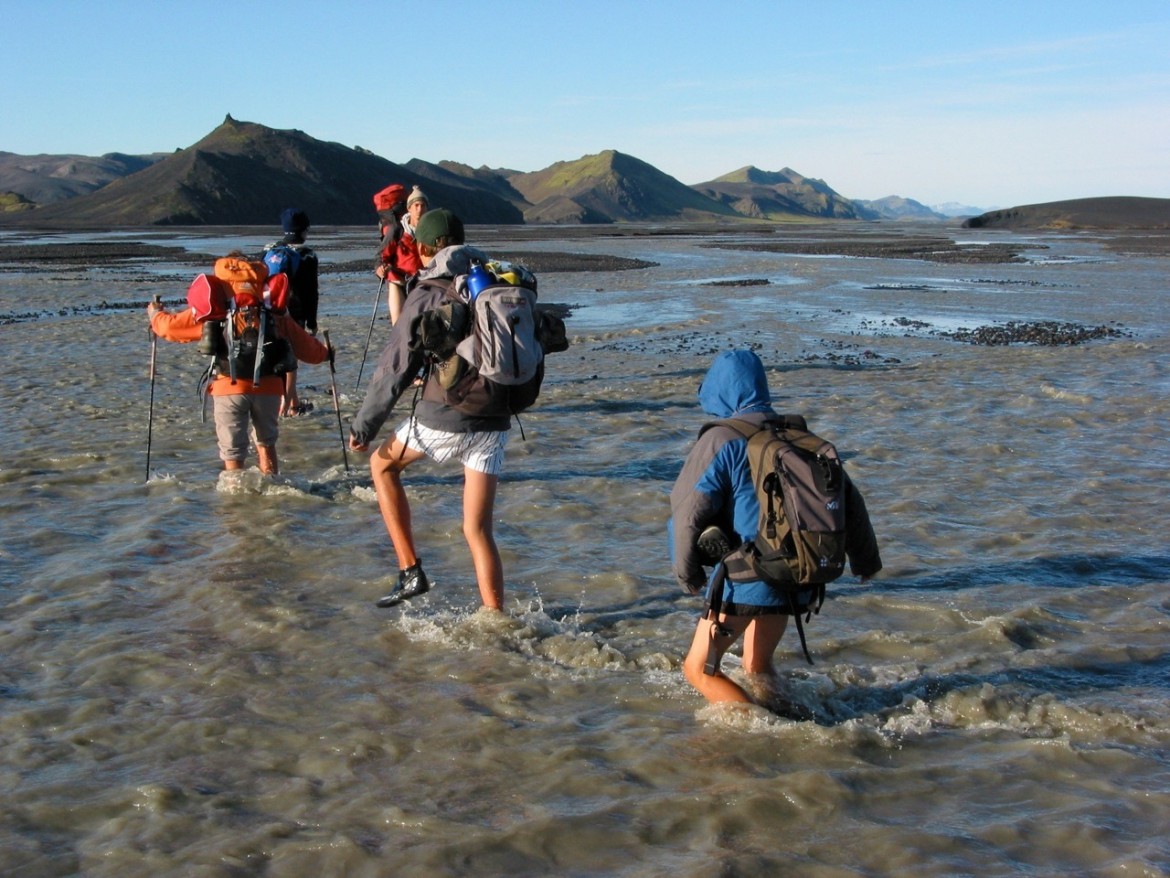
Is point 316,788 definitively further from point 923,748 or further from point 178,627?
point 923,748

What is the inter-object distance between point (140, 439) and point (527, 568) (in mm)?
5473

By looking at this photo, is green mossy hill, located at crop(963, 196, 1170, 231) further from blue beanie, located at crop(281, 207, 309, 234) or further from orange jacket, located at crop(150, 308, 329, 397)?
orange jacket, located at crop(150, 308, 329, 397)

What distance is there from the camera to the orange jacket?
8383mm

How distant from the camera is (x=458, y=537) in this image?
8.52m

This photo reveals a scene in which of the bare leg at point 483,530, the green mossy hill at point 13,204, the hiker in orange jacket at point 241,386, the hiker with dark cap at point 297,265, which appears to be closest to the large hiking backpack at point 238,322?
the hiker in orange jacket at point 241,386

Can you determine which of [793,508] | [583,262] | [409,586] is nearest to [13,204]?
[583,262]

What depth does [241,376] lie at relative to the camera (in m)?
8.62

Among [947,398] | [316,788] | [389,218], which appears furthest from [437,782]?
[947,398]

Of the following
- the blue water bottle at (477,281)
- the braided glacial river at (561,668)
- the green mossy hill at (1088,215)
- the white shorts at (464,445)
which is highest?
the green mossy hill at (1088,215)

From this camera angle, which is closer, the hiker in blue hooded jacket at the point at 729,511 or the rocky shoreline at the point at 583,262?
the hiker in blue hooded jacket at the point at 729,511

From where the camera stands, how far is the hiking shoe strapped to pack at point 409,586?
6602 millimetres

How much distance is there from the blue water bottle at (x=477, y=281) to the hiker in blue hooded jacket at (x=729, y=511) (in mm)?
1516

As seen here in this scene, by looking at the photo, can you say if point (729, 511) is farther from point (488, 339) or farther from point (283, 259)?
point (283, 259)

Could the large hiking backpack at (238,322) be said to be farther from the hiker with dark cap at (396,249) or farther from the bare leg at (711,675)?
the bare leg at (711,675)
